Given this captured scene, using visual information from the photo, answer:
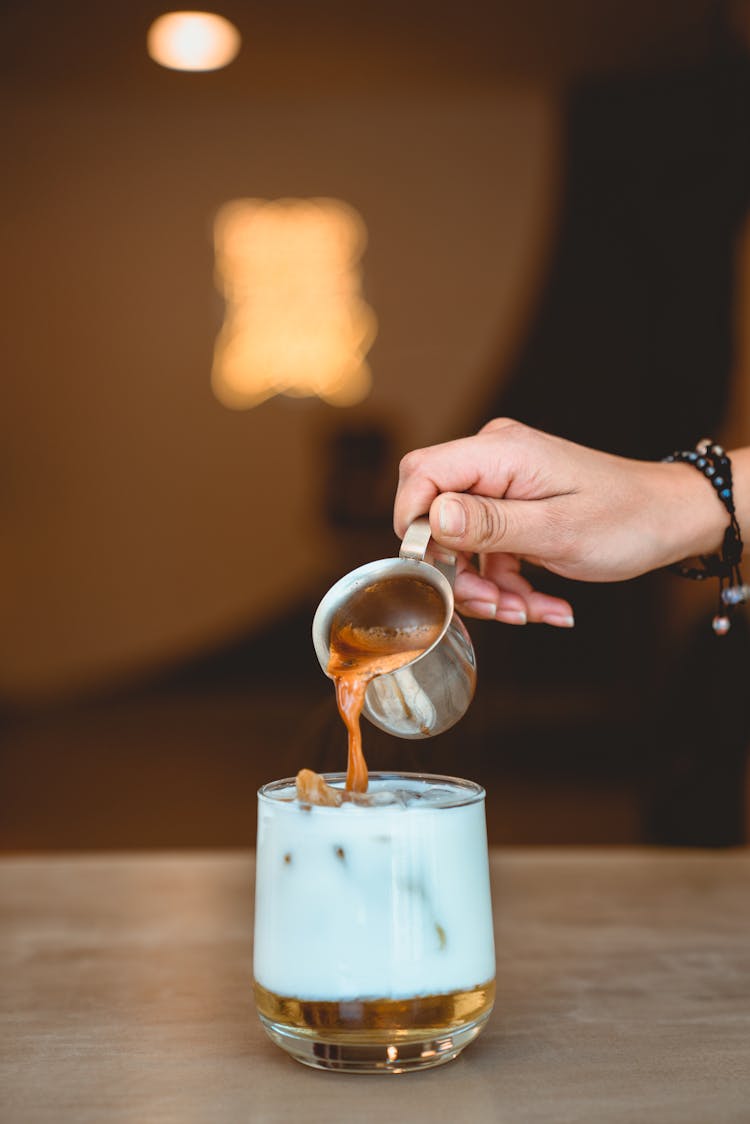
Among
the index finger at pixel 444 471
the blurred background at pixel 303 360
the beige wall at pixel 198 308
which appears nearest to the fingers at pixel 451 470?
the index finger at pixel 444 471

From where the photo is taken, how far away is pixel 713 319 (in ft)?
12.5

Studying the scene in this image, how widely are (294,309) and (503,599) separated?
10.0 ft

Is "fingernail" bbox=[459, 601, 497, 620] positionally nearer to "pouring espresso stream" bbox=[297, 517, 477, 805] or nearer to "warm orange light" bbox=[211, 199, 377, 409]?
"pouring espresso stream" bbox=[297, 517, 477, 805]

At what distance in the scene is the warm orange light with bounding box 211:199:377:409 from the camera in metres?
3.92

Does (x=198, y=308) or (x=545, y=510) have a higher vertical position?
(x=198, y=308)

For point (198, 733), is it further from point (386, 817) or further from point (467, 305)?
point (386, 817)

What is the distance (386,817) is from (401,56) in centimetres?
352

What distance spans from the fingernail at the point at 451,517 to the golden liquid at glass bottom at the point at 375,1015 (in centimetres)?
32

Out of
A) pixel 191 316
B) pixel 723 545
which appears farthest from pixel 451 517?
pixel 191 316

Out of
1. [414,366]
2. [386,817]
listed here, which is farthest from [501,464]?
[414,366]

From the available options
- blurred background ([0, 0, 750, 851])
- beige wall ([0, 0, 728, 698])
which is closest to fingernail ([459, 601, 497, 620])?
blurred background ([0, 0, 750, 851])

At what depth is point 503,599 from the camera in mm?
1060

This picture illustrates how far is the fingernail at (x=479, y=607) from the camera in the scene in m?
1.04

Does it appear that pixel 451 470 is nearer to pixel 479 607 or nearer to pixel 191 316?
pixel 479 607
